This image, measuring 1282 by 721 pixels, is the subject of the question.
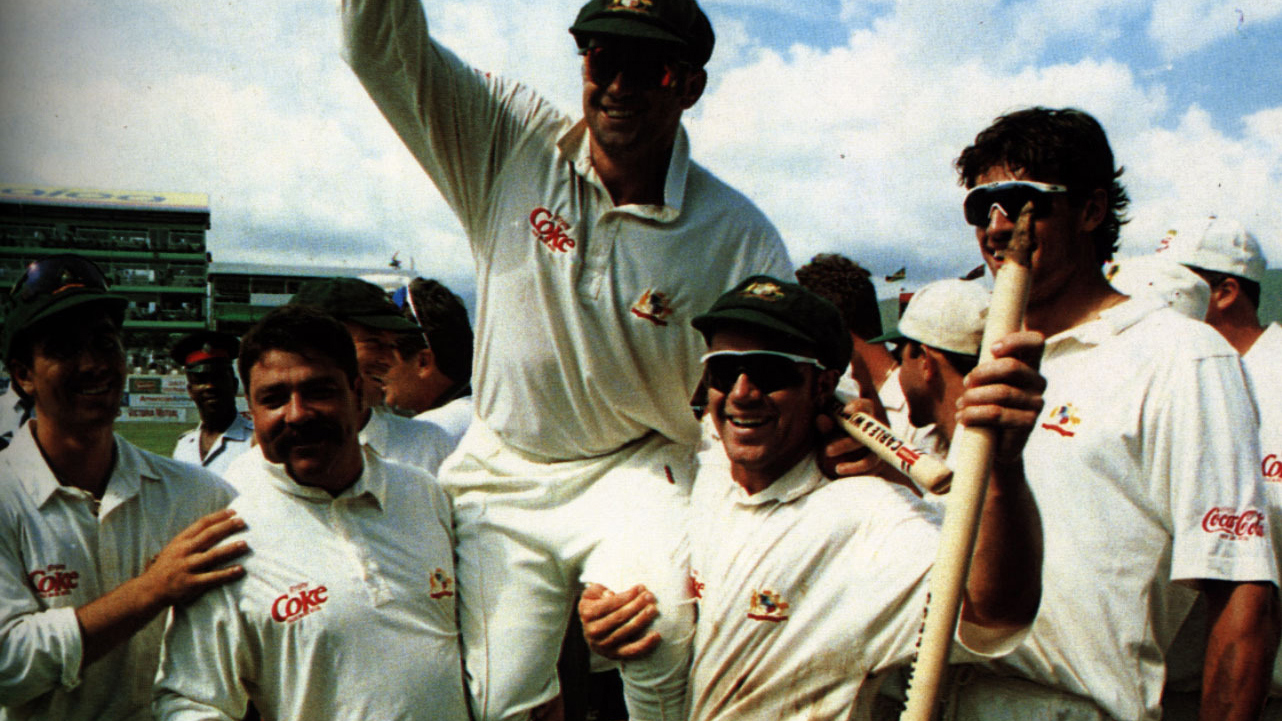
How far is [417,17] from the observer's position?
9.78 feet

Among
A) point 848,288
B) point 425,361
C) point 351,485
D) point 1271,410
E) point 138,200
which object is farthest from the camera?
point 138,200

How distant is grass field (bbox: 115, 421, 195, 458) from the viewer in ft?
85.5

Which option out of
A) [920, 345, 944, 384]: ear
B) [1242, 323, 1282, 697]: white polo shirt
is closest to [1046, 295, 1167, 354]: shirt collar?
[1242, 323, 1282, 697]: white polo shirt

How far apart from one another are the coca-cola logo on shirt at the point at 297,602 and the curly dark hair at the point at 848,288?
355 centimetres

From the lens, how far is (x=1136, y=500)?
2.50m

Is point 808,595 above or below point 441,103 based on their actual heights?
below

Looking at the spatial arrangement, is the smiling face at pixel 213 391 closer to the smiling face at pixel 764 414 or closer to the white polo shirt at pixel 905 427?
the white polo shirt at pixel 905 427

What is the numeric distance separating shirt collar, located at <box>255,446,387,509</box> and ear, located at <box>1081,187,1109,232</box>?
222 centimetres

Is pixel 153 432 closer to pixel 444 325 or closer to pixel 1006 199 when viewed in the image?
pixel 444 325

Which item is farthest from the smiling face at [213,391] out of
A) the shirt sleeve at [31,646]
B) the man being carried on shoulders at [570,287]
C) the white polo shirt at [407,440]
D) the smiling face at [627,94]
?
the smiling face at [627,94]

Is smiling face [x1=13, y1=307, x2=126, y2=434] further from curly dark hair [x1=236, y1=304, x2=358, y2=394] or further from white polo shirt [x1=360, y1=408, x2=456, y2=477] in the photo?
white polo shirt [x1=360, y1=408, x2=456, y2=477]

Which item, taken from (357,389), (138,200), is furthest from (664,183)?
(138,200)

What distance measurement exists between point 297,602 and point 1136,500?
2272 mm

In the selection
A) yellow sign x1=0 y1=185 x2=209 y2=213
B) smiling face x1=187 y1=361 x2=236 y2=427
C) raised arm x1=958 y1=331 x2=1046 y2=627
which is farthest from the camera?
yellow sign x1=0 y1=185 x2=209 y2=213
